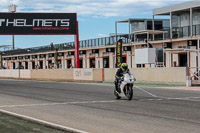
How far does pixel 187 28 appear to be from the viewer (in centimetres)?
3734

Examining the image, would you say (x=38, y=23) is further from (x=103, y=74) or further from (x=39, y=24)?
(x=103, y=74)

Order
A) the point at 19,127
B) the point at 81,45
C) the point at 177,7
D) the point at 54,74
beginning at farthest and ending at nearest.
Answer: the point at 81,45, the point at 54,74, the point at 177,7, the point at 19,127

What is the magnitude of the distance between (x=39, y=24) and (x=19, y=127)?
107 feet

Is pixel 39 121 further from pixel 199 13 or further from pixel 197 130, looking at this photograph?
pixel 199 13

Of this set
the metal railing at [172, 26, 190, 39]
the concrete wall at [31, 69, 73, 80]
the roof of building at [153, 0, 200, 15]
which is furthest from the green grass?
the metal railing at [172, 26, 190, 39]

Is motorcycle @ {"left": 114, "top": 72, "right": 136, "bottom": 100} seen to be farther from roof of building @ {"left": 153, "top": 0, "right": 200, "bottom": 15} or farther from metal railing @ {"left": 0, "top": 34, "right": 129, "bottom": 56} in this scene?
metal railing @ {"left": 0, "top": 34, "right": 129, "bottom": 56}

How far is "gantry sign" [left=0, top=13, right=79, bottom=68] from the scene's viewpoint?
130 ft

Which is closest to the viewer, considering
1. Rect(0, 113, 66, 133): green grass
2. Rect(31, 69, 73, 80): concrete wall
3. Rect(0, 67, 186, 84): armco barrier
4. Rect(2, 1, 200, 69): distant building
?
Rect(0, 113, 66, 133): green grass

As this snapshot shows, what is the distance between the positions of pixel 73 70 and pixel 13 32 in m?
8.86

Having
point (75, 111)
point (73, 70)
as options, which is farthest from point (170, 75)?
point (75, 111)

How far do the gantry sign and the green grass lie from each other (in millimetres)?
29770

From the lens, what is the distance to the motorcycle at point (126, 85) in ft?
49.2

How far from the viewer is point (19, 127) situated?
8.67 metres

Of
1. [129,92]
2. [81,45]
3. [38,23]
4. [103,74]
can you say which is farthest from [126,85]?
[81,45]
